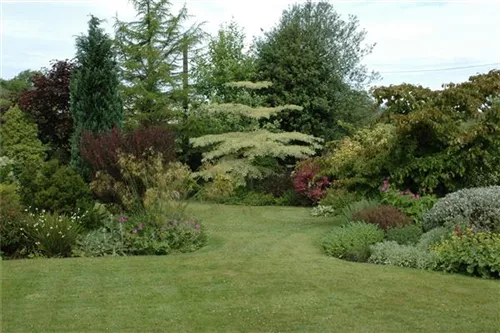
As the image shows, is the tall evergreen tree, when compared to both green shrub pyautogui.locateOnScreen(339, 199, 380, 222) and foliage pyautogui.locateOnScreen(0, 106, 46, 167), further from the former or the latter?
green shrub pyautogui.locateOnScreen(339, 199, 380, 222)

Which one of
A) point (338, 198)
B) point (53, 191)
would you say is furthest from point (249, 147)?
point (53, 191)

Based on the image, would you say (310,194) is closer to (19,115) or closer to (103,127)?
(103,127)

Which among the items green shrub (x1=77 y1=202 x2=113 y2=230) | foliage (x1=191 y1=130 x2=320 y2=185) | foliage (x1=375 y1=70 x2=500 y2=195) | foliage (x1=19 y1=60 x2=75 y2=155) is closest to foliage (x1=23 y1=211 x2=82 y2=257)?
green shrub (x1=77 y1=202 x2=113 y2=230)

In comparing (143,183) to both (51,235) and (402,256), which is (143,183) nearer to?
(51,235)

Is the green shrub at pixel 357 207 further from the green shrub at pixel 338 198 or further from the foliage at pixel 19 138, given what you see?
the foliage at pixel 19 138

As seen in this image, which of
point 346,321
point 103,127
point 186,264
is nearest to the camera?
point 346,321

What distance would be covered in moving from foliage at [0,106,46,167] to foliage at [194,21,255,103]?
634 cm

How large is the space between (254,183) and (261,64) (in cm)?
507

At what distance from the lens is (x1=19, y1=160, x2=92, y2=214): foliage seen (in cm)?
1089

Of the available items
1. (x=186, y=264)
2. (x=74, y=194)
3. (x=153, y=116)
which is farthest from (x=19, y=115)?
(x=186, y=264)

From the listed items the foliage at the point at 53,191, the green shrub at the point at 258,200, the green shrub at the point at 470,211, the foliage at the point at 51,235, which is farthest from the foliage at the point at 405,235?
the green shrub at the point at 258,200

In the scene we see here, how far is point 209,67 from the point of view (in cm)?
2247

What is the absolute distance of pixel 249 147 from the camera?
1938 cm

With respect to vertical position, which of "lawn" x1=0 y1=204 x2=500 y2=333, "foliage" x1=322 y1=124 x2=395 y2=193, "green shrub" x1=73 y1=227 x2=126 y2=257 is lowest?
"lawn" x1=0 y1=204 x2=500 y2=333
